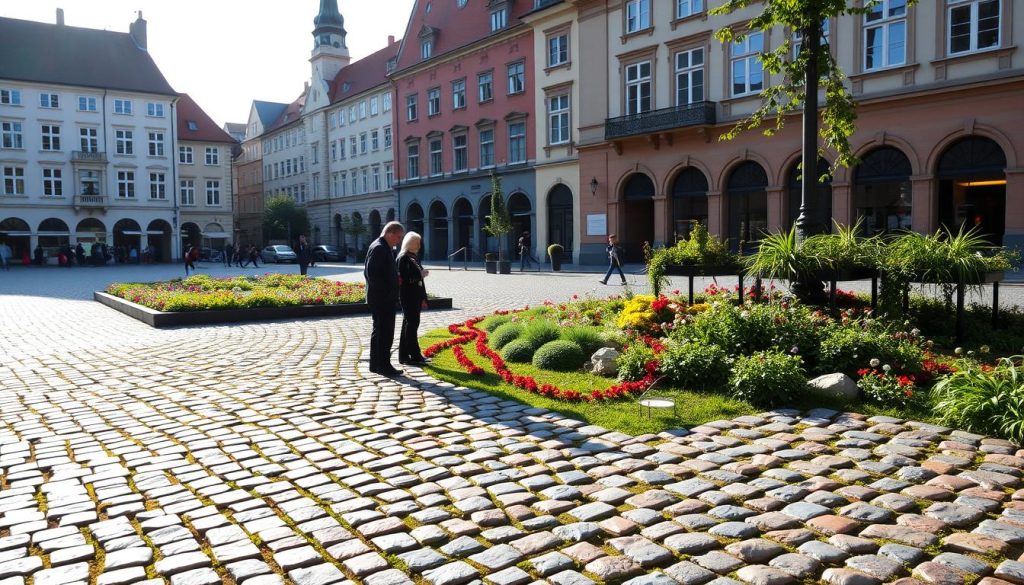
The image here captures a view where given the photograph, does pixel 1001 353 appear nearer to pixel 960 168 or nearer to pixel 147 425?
pixel 147 425

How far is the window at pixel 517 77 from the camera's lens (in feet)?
143

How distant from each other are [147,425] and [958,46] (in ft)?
87.2

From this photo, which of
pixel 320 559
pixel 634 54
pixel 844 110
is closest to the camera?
pixel 320 559

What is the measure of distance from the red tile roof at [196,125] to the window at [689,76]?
2097 inches

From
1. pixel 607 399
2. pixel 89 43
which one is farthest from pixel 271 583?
pixel 89 43

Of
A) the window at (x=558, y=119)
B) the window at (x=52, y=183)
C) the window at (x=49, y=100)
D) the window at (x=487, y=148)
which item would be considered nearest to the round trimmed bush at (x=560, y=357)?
the window at (x=558, y=119)

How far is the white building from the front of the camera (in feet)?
198

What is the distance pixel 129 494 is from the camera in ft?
16.0

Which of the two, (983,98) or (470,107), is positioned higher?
(470,107)

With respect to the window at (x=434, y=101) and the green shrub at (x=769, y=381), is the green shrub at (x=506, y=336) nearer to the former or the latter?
the green shrub at (x=769, y=381)

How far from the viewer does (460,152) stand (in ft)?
163

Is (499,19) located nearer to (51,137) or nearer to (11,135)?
(51,137)

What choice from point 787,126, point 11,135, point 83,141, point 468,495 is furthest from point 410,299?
point 11,135

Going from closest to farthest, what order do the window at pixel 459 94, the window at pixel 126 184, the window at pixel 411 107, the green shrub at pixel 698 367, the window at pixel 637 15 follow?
the green shrub at pixel 698 367 < the window at pixel 637 15 < the window at pixel 459 94 < the window at pixel 411 107 < the window at pixel 126 184
